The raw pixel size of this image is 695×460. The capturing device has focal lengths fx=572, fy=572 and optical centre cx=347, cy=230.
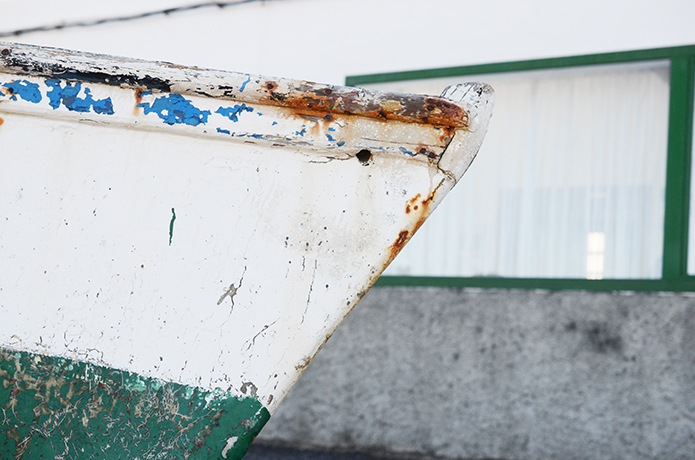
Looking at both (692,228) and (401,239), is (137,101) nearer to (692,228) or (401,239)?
(401,239)

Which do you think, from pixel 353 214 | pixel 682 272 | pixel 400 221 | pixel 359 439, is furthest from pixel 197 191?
pixel 682 272

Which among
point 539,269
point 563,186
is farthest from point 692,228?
point 539,269

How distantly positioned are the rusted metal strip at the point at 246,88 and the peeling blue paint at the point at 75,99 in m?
0.03

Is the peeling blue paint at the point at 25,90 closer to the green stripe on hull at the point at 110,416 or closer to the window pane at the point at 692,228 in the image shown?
the green stripe on hull at the point at 110,416

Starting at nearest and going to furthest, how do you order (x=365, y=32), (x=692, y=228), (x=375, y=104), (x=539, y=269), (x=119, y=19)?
(x=375, y=104) → (x=692, y=228) → (x=539, y=269) → (x=365, y=32) → (x=119, y=19)

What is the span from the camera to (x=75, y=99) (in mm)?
1501

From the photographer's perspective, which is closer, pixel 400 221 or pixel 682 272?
pixel 400 221

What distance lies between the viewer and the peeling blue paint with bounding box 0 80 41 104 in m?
1.50

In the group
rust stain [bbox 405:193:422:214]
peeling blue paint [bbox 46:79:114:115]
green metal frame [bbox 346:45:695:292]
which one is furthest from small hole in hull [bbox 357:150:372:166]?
green metal frame [bbox 346:45:695:292]

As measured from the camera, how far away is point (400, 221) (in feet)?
4.87

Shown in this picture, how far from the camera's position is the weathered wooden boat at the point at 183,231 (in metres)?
1.46

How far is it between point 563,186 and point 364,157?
8.76 ft

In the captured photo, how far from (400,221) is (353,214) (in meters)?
0.12

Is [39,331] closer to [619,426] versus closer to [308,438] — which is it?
[308,438]
